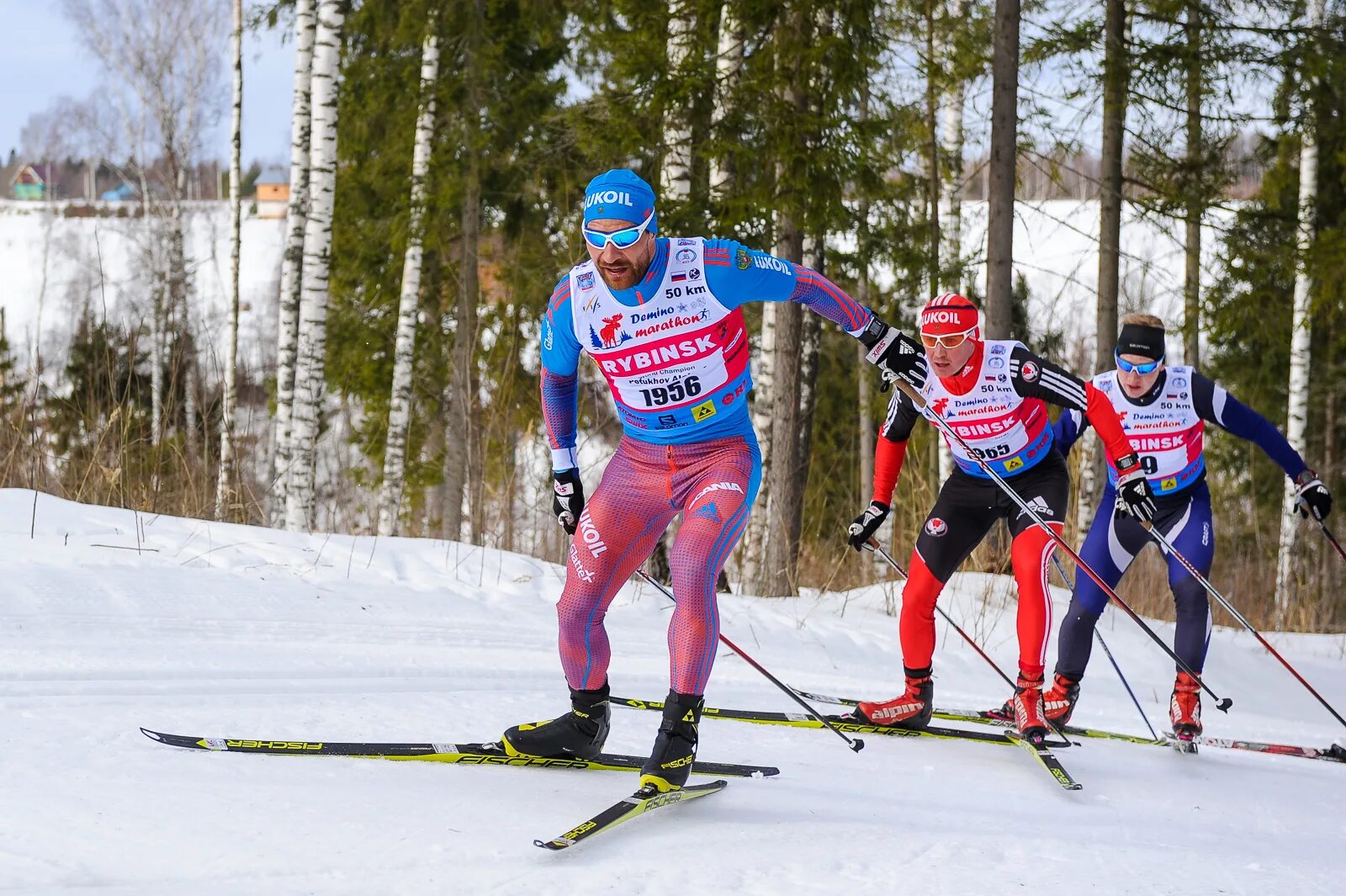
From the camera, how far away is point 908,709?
5.05 meters

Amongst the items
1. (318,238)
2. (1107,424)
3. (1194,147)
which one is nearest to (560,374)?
(1107,424)

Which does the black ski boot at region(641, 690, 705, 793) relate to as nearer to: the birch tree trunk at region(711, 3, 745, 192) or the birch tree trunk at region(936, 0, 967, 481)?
the birch tree trunk at region(711, 3, 745, 192)

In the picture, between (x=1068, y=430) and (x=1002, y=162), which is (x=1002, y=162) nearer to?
(x=1002, y=162)

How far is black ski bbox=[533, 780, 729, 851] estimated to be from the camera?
2978 mm

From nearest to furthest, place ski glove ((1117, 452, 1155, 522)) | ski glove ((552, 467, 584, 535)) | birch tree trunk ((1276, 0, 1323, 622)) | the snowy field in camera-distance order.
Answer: the snowy field, ski glove ((552, 467, 584, 535)), ski glove ((1117, 452, 1155, 522)), birch tree trunk ((1276, 0, 1323, 622))

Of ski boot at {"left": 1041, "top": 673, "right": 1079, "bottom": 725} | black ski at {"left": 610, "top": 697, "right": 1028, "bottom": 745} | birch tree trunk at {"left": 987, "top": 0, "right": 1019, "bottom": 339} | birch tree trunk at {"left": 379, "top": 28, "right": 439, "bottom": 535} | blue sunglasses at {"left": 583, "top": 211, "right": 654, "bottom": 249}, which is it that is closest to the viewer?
blue sunglasses at {"left": 583, "top": 211, "right": 654, "bottom": 249}

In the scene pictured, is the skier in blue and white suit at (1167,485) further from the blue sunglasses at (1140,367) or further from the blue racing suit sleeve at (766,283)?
the blue racing suit sleeve at (766,283)

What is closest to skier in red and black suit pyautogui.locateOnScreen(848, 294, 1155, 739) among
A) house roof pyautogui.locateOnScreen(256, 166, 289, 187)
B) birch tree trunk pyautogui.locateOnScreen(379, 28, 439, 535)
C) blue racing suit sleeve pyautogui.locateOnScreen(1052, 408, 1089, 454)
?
blue racing suit sleeve pyautogui.locateOnScreen(1052, 408, 1089, 454)

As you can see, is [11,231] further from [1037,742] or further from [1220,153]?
[1037,742]

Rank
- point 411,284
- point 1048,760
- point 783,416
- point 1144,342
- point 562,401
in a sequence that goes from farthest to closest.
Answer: point 411,284
point 783,416
point 1144,342
point 1048,760
point 562,401

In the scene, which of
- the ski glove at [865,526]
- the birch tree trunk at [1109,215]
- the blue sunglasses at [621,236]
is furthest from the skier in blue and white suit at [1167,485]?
the birch tree trunk at [1109,215]

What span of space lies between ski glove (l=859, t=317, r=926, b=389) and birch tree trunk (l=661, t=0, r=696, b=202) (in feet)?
15.5

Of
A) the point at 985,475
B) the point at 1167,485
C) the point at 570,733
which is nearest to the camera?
the point at 570,733

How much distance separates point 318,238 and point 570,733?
6998 mm
